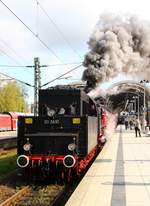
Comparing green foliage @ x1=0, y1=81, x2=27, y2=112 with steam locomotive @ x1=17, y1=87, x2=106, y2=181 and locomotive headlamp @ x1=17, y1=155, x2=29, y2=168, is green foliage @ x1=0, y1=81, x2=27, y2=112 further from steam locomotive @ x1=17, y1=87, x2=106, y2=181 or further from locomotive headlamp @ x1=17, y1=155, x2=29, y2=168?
locomotive headlamp @ x1=17, y1=155, x2=29, y2=168

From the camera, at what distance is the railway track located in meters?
13.0

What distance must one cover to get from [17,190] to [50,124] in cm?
219

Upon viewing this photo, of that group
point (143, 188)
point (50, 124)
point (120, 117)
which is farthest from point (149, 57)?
point (120, 117)

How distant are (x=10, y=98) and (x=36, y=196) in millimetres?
92441

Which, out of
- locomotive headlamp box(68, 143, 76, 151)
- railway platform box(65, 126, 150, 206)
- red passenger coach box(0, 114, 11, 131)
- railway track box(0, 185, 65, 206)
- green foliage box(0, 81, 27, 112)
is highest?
green foliage box(0, 81, 27, 112)

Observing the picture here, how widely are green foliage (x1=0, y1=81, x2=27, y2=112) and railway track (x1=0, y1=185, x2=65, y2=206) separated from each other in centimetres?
9098

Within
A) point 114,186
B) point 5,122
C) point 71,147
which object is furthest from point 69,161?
point 5,122

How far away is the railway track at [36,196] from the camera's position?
12977 millimetres

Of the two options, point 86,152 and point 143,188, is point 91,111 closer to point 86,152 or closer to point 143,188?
point 86,152

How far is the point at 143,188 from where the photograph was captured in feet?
41.2

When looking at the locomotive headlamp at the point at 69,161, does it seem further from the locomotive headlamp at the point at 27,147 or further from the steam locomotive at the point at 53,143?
the locomotive headlamp at the point at 27,147

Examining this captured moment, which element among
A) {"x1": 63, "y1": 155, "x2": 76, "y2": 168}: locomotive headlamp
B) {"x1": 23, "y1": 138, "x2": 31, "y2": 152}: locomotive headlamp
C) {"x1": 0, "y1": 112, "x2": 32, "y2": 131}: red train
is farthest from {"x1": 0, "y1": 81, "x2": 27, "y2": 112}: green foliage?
{"x1": 63, "y1": 155, "x2": 76, "y2": 168}: locomotive headlamp

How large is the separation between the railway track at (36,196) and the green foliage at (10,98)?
91.0 meters

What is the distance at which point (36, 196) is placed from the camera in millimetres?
14031
